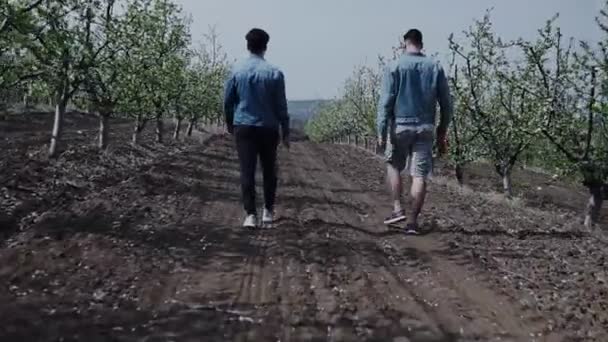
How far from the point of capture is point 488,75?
906 inches

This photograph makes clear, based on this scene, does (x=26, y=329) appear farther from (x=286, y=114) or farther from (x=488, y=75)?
(x=488, y=75)

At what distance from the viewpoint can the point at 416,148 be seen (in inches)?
296

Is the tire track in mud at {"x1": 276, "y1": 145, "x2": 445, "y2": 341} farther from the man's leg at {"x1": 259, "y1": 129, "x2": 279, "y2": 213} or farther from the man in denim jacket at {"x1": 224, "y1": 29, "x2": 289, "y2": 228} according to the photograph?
the man in denim jacket at {"x1": 224, "y1": 29, "x2": 289, "y2": 228}

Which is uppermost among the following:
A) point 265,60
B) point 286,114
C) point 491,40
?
point 491,40

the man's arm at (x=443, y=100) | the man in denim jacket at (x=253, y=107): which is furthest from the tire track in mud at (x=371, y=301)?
the man's arm at (x=443, y=100)

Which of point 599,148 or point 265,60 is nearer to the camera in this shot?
point 265,60

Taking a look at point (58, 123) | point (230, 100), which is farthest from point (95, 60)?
point (230, 100)

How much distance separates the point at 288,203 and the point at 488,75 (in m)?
14.9

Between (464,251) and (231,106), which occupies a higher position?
(231,106)

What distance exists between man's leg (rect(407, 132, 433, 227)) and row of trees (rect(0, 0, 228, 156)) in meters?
4.84

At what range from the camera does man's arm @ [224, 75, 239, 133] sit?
24.4ft

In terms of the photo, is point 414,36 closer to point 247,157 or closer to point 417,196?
point 417,196

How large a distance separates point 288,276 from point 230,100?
9.10ft

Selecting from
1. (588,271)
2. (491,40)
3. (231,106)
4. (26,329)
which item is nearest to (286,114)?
(231,106)
